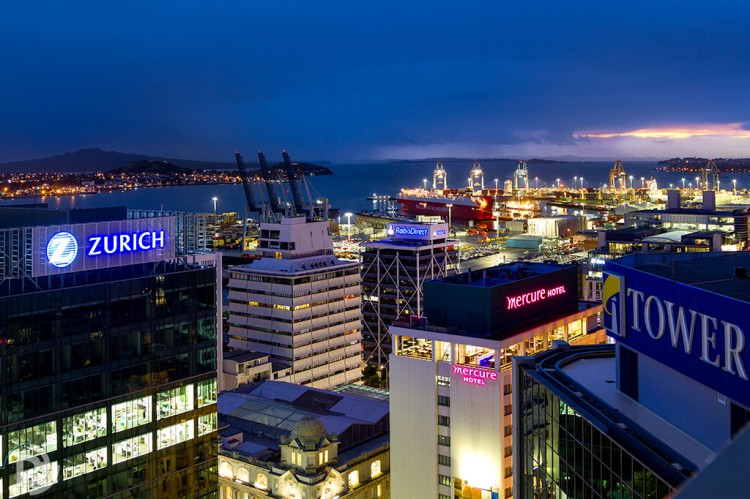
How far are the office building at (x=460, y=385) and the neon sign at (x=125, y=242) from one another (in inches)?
638

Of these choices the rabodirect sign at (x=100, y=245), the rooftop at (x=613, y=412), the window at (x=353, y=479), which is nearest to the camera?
the rooftop at (x=613, y=412)

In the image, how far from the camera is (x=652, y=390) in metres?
20.2

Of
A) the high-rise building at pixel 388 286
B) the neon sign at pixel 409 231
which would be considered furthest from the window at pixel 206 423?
the neon sign at pixel 409 231

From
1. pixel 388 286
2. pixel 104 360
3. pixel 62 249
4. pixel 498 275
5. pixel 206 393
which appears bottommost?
pixel 388 286

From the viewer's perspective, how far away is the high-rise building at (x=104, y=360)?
2392cm

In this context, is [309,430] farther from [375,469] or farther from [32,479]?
[32,479]

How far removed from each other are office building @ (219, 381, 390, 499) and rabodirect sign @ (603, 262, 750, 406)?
2529 cm

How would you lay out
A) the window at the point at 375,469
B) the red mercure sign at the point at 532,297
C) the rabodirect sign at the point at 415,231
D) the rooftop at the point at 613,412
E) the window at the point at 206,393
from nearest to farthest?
1. the rooftop at the point at 613,412
2. the window at the point at 206,393
3. the red mercure sign at the point at 532,297
4. the window at the point at 375,469
5. the rabodirect sign at the point at 415,231

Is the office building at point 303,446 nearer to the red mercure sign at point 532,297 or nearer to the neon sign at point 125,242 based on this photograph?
the red mercure sign at point 532,297

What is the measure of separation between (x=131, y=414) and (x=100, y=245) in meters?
5.71

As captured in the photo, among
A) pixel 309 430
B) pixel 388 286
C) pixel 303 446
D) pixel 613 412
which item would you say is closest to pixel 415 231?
pixel 388 286

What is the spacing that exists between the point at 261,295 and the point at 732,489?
77197mm

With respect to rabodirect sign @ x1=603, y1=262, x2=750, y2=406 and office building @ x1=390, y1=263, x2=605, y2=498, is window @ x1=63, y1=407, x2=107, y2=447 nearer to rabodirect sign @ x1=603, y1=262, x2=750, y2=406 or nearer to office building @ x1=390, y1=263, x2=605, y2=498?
rabodirect sign @ x1=603, y1=262, x2=750, y2=406

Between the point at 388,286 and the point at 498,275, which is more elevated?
the point at 498,275
